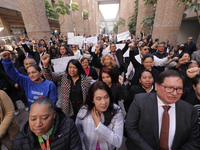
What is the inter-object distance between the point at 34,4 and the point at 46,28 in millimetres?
1206

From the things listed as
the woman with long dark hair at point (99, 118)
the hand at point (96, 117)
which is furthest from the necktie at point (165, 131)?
the hand at point (96, 117)

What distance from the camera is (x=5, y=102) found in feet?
5.00

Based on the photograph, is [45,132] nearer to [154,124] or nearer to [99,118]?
[99,118]

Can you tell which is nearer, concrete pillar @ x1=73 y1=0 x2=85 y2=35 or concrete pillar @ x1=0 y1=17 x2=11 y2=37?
concrete pillar @ x1=0 y1=17 x2=11 y2=37

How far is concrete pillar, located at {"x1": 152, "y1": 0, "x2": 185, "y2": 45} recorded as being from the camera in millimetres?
5379

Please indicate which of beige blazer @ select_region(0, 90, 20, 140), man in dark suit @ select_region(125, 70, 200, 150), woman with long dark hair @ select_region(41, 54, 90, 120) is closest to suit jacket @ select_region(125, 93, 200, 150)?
man in dark suit @ select_region(125, 70, 200, 150)

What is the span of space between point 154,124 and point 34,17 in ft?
23.2

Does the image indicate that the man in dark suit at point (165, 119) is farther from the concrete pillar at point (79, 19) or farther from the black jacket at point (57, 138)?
the concrete pillar at point (79, 19)

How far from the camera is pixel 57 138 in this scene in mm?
1159

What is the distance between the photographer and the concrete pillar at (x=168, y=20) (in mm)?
5379

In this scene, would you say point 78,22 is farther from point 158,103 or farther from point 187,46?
point 158,103

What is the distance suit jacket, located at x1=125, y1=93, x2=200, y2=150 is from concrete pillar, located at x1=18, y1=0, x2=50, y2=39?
21.5ft

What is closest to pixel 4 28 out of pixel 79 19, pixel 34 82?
pixel 79 19

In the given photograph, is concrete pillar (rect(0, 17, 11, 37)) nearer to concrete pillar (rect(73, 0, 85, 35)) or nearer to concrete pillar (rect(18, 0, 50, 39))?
concrete pillar (rect(73, 0, 85, 35))
